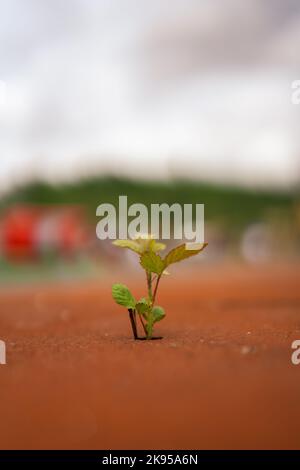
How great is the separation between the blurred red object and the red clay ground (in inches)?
322

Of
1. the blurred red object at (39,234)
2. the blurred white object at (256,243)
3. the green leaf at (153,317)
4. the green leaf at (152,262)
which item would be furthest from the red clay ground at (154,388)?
the blurred white object at (256,243)

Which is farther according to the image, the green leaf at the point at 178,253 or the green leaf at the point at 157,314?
the green leaf at the point at 157,314

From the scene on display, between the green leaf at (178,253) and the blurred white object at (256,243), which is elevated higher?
the blurred white object at (256,243)

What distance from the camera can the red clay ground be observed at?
1592mm

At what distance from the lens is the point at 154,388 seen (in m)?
1.93

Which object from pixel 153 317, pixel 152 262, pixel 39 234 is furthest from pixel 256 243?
pixel 152 262

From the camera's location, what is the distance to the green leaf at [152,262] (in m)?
2.64

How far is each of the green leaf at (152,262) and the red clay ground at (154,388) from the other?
0.32m

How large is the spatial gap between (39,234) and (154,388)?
10.1 meters

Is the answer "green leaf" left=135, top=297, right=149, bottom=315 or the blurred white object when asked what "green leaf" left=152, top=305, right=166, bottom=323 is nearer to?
"green leaf" left=135, top=297, right=149, bottom=315

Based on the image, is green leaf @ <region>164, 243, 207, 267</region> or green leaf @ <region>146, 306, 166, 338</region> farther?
green leaf @ <region>146, 306, 166, 338</region>

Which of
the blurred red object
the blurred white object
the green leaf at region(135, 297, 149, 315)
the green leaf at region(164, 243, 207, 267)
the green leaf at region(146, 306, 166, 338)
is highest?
the blurred white object

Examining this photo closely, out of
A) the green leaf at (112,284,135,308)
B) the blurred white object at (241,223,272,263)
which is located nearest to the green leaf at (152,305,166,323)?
the green leaf at (112,284,135,308)

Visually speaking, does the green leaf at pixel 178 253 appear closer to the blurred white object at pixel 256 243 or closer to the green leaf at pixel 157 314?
the green leaf at pixel 157 314
